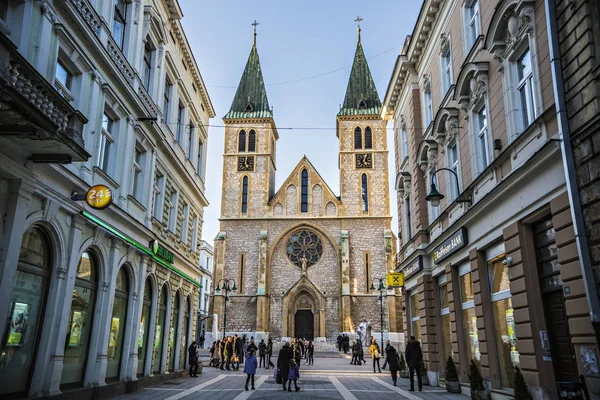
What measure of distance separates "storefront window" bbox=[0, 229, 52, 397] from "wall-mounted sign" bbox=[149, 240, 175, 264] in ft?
19.8

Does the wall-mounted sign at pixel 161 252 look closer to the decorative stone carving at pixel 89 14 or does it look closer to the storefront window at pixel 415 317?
the decorative stone carving at pixel 89 14

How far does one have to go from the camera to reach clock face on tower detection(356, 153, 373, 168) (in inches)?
2024

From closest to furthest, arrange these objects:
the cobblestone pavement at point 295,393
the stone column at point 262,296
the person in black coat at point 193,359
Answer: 1. the cobblestone pavement at point 295,393
2. the person in black coat at point 193,359
3. the stone column at point 262,296

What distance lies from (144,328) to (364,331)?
27.3 meters

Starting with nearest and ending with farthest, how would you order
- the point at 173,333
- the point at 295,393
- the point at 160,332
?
the point at 295,393 < the point at 160,332 < the point at 173,333

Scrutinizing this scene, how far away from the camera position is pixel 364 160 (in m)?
51.6

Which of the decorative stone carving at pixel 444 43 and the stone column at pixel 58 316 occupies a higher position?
the decorative stone carving at pixel 444 43

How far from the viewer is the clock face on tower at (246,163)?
52094 millimetres

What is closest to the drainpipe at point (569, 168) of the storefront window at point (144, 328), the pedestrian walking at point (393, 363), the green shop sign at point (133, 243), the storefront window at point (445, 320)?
the storefront window at point (445, 320)

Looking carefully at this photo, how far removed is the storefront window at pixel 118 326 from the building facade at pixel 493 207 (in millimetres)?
9068

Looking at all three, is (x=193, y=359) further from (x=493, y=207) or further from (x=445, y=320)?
(x=493, y=207)

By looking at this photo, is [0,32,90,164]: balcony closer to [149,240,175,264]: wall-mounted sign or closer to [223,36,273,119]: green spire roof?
[149,240,175,264]: wall-mounted sign

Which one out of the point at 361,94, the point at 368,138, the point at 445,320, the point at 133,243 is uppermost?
the point at 361,94

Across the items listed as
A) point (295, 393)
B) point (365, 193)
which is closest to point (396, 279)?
point (295, 393)
